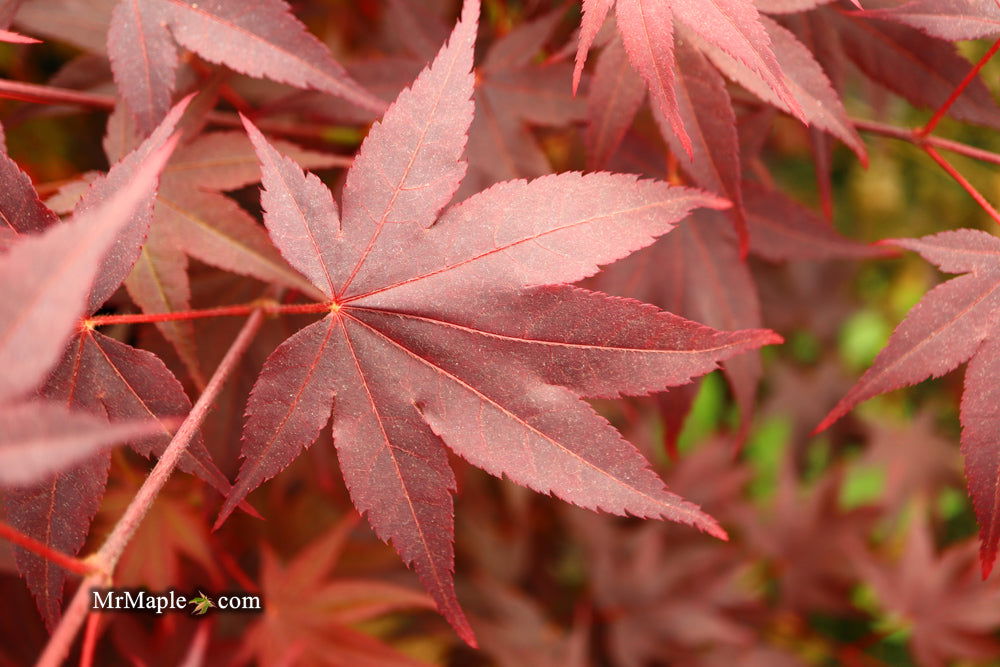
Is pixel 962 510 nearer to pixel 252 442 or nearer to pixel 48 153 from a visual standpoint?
pixel 252 442

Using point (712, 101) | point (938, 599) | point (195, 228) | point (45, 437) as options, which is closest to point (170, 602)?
point (195, 228)

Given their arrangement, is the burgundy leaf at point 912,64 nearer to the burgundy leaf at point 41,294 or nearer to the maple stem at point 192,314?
the maple stem at point 192,314

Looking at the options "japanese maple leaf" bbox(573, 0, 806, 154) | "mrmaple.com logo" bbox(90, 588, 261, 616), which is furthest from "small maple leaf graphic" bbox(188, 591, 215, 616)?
"japanese maple leaf" bbox(573, 0, 806, 154)

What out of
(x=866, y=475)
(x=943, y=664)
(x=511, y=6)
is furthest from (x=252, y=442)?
(x=866, y=475)

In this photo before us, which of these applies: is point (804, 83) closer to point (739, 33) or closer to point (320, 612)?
point (739, 33)

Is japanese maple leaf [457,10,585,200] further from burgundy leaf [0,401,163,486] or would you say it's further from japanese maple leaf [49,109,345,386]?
burgundy leaf [0,401,163,486]

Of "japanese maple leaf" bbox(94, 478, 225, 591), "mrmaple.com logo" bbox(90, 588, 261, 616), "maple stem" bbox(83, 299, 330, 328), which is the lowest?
"japanese maple leaf" bbox(94, 478, 225, 591)

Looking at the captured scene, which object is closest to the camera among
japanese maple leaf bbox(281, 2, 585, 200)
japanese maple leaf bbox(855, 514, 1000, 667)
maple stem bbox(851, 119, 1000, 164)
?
maple stem bbox(851, 119, 1000, 164)
